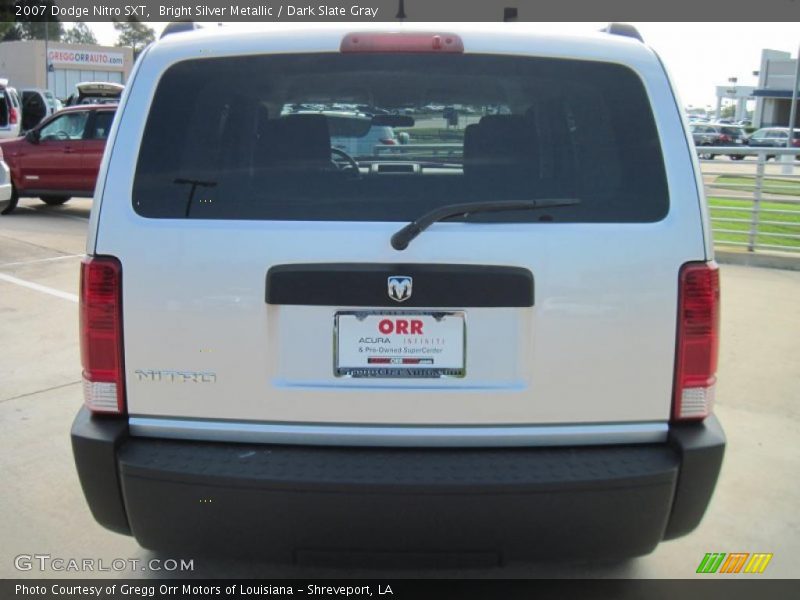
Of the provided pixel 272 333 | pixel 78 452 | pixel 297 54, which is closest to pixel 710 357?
pixel 272 333

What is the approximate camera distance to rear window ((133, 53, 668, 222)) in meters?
2.48

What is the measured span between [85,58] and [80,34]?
7549cm

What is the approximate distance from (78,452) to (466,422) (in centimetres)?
120

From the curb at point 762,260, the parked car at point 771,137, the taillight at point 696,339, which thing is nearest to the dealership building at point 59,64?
the parked car at point 771,137

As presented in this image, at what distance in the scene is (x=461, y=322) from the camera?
2.45m

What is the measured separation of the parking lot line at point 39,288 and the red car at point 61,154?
16.9 feet

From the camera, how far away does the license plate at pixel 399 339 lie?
8.02 ft

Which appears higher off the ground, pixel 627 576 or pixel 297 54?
pixel 297 54

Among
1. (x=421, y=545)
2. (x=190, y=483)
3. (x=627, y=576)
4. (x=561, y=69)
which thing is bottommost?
(x=627, y=576)

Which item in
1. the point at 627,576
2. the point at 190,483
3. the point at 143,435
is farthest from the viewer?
the point at 627,576

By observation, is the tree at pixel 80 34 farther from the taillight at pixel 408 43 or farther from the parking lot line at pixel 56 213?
the taillight at pixel 408 43

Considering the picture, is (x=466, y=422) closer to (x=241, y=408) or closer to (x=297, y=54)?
(x=241, y=408)

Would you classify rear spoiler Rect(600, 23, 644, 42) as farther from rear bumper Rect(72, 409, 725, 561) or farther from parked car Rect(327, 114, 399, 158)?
rear bumper Rect(72, 409, 725, 561)

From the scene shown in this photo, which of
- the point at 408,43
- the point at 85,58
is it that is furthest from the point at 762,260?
the point at 85,58
